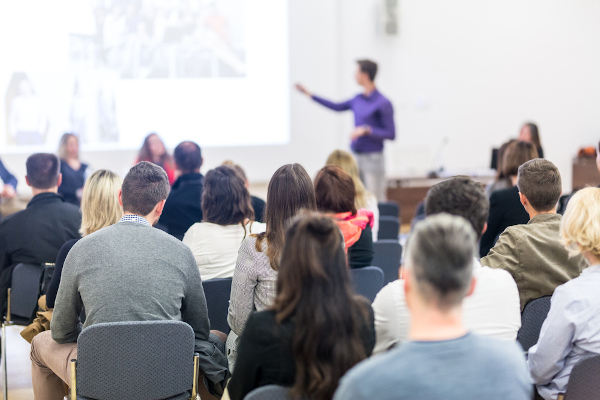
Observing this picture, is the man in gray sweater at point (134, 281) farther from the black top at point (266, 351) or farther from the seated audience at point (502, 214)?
the seated audience at point (502, 214)

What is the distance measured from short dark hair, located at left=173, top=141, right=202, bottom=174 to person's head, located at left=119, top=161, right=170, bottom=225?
1.69 meters

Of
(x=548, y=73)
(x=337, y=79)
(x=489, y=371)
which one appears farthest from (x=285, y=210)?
(x=548, y=73)

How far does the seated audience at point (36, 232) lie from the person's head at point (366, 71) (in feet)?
12.7

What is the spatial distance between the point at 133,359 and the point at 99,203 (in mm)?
1002

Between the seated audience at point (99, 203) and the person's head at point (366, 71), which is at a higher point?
the person's head at point (366, 71)

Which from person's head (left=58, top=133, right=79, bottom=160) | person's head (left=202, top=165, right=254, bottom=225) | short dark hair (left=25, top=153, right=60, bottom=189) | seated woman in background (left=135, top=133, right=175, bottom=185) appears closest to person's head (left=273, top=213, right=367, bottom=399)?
person's head (left=202, top=165, right=254, bottom=225)

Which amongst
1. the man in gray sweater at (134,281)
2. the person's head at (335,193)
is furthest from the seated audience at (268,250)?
the person's head at (335,193)

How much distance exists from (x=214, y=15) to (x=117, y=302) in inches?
216

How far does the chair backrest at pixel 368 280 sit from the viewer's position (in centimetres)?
292

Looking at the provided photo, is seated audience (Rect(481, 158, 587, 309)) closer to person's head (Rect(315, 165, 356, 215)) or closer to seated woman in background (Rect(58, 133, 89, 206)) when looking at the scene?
person's head (Rect(315, 165, 356, 215))

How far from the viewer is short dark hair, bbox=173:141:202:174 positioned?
4.26 meters

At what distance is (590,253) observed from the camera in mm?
2092

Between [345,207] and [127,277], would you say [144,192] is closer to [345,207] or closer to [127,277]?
[127,277]

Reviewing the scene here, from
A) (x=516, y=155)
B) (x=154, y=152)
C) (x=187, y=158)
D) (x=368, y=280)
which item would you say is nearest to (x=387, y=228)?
(x=516, y=155)
